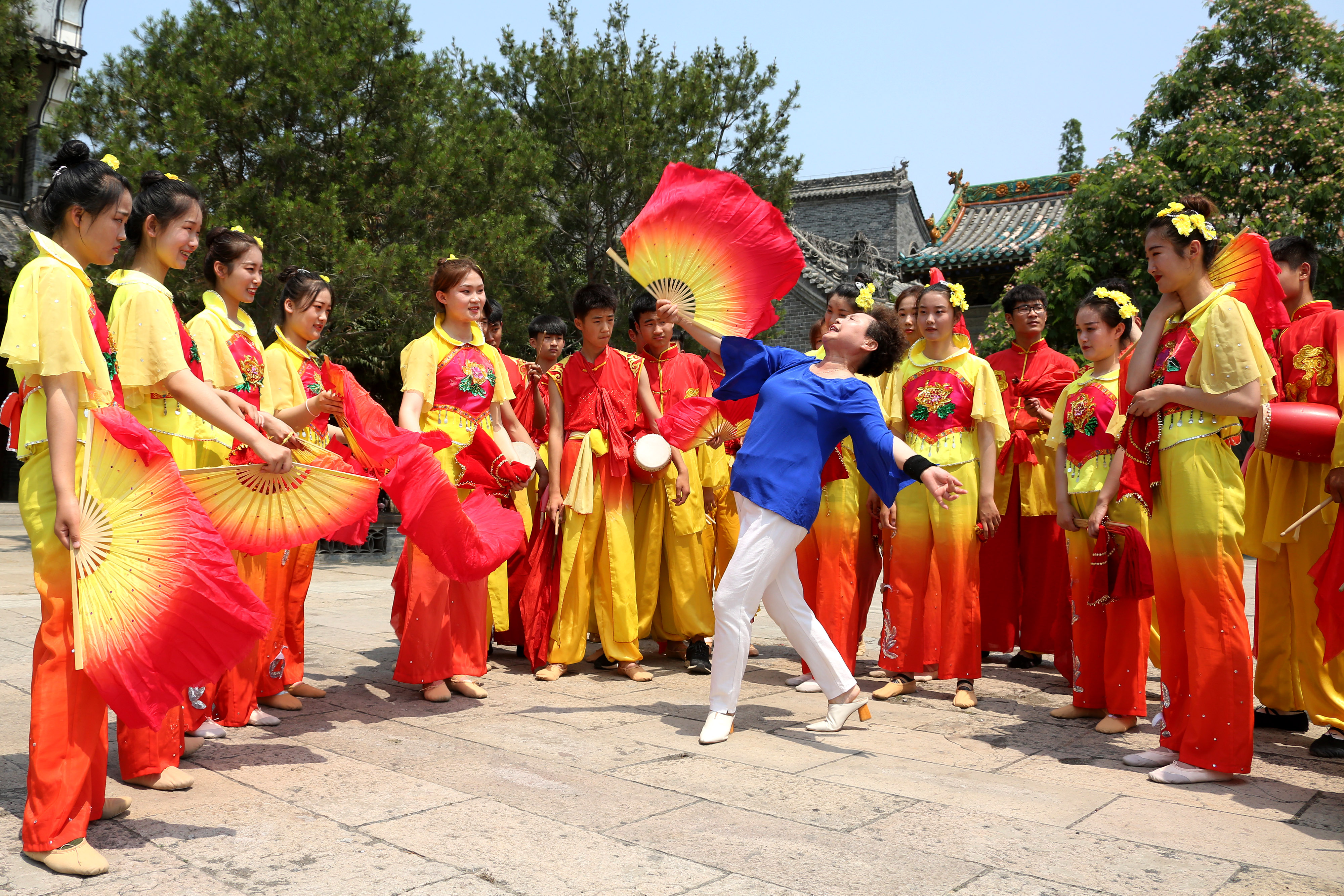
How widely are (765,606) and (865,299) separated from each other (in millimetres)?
1941

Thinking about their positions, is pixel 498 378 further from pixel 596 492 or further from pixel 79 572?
pixel 79 572

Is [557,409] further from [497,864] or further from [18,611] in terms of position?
[18,611]

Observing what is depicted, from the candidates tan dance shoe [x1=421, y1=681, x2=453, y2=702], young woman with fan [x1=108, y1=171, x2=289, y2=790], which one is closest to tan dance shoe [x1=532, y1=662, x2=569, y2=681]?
tan dance shoe [x1=421, y1=681, x2=453, y2=702]

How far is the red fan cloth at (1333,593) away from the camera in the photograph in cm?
382

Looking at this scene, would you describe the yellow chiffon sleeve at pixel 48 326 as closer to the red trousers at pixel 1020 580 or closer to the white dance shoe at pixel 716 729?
the white dance shoe at pixel 716 729

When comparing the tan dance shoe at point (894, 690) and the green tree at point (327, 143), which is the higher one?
the green tree at point (327, 143)

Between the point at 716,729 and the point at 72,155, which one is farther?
the point at 716,729

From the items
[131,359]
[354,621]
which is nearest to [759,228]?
[131,359]

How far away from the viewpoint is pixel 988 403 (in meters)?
4.93

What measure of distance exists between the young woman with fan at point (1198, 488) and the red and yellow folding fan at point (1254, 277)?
0.24 feet

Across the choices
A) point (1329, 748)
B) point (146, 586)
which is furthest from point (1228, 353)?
point (146, 586)

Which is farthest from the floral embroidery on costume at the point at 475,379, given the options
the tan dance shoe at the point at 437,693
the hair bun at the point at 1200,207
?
the hair bun at the point at 1200,207

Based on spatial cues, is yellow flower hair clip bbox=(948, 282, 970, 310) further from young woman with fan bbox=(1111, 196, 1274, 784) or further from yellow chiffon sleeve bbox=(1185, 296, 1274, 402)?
yellow chiffon sleeve bbox=(1185, 296, 1274, 402)

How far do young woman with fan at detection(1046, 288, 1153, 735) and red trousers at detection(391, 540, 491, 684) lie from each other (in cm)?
273
